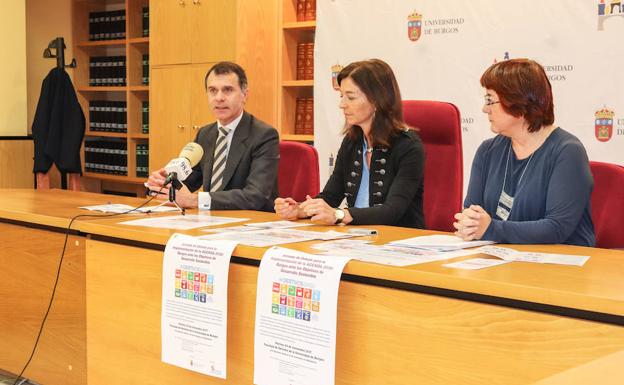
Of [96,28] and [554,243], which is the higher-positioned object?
[96,28]

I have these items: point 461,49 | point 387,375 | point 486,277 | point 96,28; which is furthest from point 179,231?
point 96,28

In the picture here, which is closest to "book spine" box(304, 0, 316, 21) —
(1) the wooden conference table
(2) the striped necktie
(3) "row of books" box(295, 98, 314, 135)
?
(3) "row of books" box(295, 98, 314, 135)

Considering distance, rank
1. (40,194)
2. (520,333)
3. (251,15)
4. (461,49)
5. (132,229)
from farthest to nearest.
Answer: (251,15)
(461,49)
(40,194)
(132,229)
(520,333)

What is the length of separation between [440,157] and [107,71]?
4665mm

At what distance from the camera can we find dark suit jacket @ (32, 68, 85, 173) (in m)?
6.15

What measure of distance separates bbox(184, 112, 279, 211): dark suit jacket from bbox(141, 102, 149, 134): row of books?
3398mm

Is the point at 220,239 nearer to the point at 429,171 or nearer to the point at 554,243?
the point at 554,243

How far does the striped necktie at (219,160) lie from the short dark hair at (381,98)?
74 cm

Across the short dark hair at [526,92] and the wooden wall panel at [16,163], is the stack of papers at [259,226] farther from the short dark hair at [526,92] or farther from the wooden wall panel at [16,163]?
the wooden wall panel at [16,163]

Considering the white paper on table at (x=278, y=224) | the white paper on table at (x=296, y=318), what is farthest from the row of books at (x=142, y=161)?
the white paper on table at (x=296, y=318)

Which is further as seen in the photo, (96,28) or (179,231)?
(96,28)

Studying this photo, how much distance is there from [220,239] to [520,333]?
92 centimetres

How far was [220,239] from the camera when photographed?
216cm

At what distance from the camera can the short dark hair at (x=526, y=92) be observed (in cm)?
236
